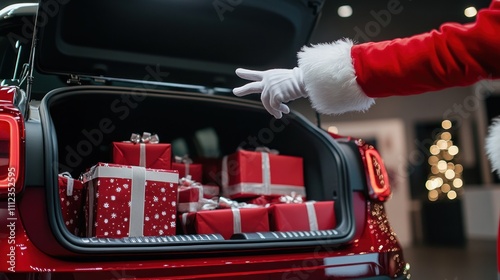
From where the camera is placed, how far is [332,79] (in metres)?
0.97

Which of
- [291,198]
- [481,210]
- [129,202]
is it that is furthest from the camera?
[481,210]

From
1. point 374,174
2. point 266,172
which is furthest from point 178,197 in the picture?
point 374,174

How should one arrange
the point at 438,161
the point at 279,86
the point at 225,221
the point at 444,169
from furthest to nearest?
1. the point at 438,161
2. the point at 444,169
3. the point at 225,221
4. the point at 279,86

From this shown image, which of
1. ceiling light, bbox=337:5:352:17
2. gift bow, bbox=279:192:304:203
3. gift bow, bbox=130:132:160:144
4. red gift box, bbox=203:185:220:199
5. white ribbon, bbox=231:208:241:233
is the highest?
ceiling light, bbox=337:5:352:17

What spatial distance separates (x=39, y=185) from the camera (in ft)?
3.71

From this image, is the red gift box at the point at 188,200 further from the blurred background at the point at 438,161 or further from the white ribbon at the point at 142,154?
the blurred background at the point at 438,161

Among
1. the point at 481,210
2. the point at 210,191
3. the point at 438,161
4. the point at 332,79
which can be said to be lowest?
the point at 481,210

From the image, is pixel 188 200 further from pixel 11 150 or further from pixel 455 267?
pixel 455 267

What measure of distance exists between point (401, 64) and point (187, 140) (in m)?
1.63

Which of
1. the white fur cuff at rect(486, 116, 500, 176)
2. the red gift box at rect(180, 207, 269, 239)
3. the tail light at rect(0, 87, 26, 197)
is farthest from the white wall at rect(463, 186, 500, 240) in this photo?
the tail light at rect(0, 87, 26, 197)

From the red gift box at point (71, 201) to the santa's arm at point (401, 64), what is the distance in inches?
31.4

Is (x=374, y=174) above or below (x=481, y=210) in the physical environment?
above

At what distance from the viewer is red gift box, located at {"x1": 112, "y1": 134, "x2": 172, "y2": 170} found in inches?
61.4

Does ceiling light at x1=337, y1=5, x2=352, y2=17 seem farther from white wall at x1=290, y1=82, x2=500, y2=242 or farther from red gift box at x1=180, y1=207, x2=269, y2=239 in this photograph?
red gift box at x1=180, y1=207, x2=269, y2=239
